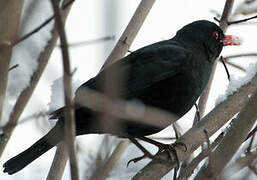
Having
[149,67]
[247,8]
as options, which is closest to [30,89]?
[149,67]

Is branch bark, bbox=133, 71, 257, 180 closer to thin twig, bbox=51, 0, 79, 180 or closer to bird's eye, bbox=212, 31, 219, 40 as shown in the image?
thin twig, bbox=51, 0, 79, 180

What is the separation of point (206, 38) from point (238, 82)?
129 cm

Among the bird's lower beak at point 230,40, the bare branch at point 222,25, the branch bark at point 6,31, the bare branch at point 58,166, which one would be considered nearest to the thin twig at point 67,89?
the branch bark at point 6,31

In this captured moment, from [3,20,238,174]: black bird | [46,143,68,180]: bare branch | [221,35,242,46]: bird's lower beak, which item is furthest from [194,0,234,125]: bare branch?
[46,143,68,180]: bare branch

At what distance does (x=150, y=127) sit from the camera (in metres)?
3.79

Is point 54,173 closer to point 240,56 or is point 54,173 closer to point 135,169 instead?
point 135,169

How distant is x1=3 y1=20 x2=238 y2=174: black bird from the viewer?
141 inches

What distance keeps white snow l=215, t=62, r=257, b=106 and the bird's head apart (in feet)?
3.04

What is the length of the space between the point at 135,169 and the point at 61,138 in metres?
0.64

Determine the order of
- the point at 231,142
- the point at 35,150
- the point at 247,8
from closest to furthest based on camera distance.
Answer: the point at 231,142 < the point at 35,150 < the point at 247,8

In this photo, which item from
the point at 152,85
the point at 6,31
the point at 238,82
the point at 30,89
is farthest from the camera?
the point at 152,85

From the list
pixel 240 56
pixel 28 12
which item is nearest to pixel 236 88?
pixel 240 56

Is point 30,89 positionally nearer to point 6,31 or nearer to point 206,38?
point 6,31

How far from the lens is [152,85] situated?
3945mm
